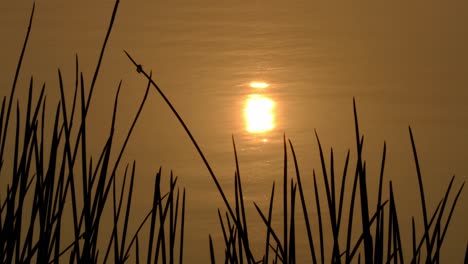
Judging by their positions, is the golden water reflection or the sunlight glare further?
the sunlight glare

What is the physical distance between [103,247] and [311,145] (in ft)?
4.84

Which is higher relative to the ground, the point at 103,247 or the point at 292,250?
the point at 103,247

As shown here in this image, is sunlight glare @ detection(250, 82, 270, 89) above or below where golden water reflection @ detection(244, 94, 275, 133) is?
above

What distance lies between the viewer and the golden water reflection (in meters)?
5.38

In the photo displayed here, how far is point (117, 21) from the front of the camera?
685 cm

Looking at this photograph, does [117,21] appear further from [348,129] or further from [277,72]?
[348,129]

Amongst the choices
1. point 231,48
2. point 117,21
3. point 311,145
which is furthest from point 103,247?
point 117,21

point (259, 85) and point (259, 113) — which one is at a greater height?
point (259, 85)

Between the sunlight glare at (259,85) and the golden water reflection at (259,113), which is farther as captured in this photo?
the sunlight glare at (259,85)

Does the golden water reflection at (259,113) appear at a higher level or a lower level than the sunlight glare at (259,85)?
lower

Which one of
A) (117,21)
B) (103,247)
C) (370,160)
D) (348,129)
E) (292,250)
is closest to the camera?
(292,250)

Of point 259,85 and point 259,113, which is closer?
point 259,113

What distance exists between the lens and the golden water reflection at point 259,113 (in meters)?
5.38

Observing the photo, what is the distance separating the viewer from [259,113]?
5.58 metres
